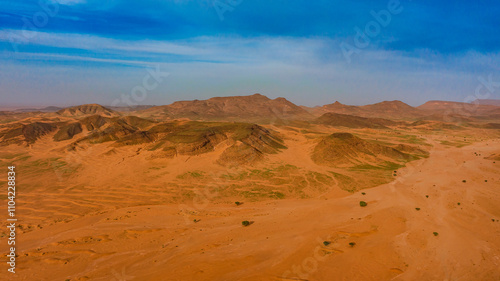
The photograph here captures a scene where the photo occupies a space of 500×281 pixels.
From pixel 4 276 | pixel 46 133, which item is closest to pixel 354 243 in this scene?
pixel 4 276

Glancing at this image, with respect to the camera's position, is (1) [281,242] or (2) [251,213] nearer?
(1) [281,242]

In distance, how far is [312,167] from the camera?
152 feet

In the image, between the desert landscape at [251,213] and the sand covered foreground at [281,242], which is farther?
the desert landscape at [251,213]

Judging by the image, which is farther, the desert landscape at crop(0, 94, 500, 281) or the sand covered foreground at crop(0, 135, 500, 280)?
the desert landscape at crop(0, 94, 500, 281)

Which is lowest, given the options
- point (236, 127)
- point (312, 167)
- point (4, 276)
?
point (4, 276)

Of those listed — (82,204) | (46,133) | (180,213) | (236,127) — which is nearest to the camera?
(180,213)

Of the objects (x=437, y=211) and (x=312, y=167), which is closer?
(x=437, y=211)

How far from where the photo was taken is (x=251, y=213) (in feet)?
90.6

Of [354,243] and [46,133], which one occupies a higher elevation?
[46,133]

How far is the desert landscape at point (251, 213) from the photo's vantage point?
1794 centimetres

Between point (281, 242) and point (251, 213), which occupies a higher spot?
point (251, 213)

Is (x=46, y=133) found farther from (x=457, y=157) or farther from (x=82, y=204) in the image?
(x=457, y=157)

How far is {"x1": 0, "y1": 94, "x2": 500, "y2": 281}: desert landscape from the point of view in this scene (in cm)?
1794

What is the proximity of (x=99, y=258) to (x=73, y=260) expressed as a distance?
1792mm
